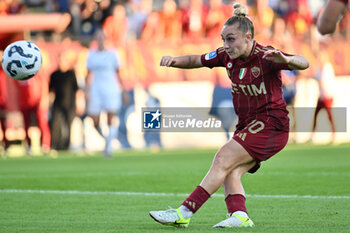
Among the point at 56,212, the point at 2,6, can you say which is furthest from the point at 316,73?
the point at 56,212

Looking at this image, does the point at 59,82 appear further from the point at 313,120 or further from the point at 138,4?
the point at 313,120

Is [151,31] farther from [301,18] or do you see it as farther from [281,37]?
[301,18]

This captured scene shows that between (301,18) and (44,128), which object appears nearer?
(44,128)

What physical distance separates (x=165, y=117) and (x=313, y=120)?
12.5 ft

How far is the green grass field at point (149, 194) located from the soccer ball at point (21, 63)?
1380mm

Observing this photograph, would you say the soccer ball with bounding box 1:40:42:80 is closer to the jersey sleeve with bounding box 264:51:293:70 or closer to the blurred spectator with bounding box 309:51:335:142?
the jersey sleeve with bounding box 264:51:293:70

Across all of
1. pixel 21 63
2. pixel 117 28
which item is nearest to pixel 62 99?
pixel 117 28

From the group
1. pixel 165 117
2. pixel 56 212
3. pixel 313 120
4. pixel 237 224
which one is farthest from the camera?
pixel 313 120

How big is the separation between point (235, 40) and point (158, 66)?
1264cm

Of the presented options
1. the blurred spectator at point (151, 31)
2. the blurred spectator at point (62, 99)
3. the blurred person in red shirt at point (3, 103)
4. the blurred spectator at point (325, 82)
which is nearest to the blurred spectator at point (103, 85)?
the blurred spectator at point (62, 99)

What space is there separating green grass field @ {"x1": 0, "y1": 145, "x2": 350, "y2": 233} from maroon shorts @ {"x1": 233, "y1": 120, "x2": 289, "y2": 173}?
0.60 metres

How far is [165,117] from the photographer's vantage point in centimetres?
1789

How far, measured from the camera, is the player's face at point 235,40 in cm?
612

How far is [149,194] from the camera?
28.9 ft
